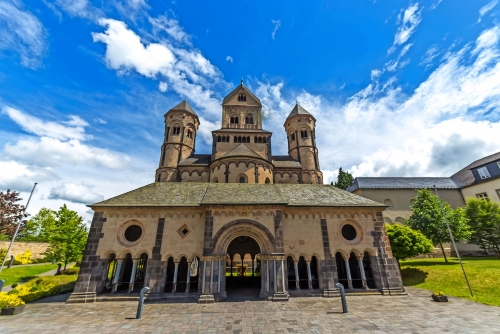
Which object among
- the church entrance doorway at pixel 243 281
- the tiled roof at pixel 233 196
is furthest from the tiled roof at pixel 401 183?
the church entrance doorway at pixel 243 281

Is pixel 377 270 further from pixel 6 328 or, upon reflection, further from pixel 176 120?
pixel 176 120

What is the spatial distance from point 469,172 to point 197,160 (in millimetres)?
52527

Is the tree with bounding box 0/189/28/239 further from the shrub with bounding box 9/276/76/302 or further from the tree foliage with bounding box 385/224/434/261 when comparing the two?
the tree foliage with bounding box 385/224/434/261

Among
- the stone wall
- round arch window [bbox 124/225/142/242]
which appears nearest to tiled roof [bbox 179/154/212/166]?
round arch window [bbox 124/225/142/242]

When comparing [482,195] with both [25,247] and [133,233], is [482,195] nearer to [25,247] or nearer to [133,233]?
[133,233]

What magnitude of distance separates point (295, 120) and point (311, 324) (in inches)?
1602

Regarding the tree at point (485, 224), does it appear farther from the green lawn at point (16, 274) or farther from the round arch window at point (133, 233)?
the green lawn at point (16, 274)

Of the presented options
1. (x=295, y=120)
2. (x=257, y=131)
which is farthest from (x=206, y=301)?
(x=295, y=120)

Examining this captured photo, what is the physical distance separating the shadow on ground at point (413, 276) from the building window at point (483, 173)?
92.9 ft

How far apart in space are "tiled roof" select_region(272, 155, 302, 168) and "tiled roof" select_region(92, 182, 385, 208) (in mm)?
17183

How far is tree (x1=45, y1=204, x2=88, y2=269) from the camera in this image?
986 inches

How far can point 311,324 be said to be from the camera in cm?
973

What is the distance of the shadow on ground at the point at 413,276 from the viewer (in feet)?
64.8

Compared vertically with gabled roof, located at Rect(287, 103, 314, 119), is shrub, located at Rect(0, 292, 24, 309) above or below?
below
